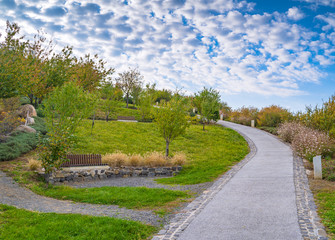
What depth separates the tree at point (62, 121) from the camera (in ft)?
34.9

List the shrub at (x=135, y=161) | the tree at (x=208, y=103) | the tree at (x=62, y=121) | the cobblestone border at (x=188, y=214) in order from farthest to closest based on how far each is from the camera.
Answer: the tree at (x=208, y=103), the shrub at (x=135, y=161), the tree at (x=62, y=121), the cobblestone border at (x=188, y=214)

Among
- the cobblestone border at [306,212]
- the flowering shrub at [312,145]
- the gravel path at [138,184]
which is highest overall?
the flowering shrub at [312,145]

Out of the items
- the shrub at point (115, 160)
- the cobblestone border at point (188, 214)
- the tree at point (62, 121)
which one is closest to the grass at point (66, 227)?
the cobblestone border at point (188, 214)

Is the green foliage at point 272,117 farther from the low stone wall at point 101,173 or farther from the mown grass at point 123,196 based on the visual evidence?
the mown grass at point 123,196

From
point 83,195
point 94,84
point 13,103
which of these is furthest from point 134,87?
point 83,195

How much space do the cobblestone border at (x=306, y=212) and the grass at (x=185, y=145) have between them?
3589mm

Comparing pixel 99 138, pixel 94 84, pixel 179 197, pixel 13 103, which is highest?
pixel 94 84

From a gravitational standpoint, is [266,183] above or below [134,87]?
below

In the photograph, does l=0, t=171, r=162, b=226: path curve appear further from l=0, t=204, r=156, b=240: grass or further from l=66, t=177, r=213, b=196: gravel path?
l=66, t=177, r=213, b=196: gravel path

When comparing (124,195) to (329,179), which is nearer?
(124,195)

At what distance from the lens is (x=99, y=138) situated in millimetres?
19281

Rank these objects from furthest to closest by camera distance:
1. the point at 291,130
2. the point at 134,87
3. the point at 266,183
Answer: the point at 134,87, the point at 291,130, the point at 266,183

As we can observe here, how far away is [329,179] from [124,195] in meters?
8.14

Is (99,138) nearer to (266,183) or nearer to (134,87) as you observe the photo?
(266,183)
